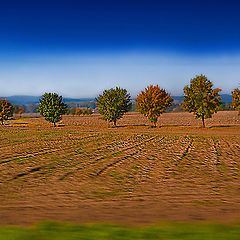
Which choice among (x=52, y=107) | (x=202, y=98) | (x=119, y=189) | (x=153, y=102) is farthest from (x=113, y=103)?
(x=119, y=189)

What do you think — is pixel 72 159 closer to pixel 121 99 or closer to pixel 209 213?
pixel 209 213

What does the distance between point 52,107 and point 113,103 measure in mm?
16521

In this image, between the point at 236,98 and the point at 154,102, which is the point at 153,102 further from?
the point at 236,98

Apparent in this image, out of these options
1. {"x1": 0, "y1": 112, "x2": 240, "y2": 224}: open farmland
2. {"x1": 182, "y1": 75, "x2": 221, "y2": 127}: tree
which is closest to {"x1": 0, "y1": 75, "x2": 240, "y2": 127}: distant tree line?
{"x1": 182, "y1": 75, "x2": 221, "y2": 127}: tree

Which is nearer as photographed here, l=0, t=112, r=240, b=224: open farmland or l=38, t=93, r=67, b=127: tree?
l=0, t=112, r=240, b=224: open farmland

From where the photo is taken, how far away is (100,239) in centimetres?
679

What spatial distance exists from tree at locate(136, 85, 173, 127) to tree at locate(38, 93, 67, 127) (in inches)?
910

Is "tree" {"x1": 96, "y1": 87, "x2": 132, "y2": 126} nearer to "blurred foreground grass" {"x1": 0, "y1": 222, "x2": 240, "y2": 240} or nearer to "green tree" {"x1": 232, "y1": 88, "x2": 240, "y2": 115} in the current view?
"green tree" {"x1": 232, "y1": 88, "x2": 240, "y2": 115}

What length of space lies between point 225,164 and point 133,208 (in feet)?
36.2

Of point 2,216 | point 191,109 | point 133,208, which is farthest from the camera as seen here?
point 191,109

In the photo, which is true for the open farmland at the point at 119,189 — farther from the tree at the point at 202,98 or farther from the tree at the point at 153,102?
the tree at the point at 153,102

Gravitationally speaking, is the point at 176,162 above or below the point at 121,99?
below

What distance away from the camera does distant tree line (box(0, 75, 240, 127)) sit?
2360 inches

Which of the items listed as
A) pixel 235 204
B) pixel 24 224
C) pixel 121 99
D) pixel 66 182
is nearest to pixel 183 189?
pixel 235 204
